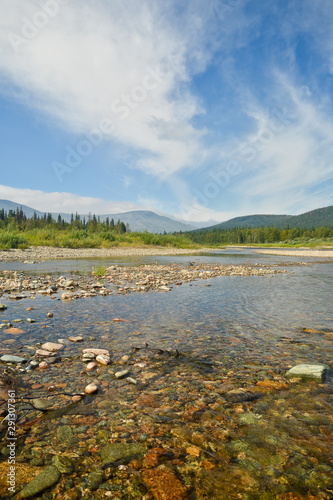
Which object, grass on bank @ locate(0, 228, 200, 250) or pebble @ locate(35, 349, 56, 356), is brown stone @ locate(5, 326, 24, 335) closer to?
pebble @ locate(35, 349, 56, 356)

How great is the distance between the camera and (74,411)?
3.49 meters

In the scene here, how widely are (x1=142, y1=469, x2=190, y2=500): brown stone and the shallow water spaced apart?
19mm

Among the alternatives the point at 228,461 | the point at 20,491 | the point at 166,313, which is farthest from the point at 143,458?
the point at 166,313

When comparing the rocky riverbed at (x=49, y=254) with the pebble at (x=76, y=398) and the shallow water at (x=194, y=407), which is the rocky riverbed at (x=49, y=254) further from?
the pebble at (x=76, y=398)

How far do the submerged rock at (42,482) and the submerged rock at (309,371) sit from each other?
3967 mm

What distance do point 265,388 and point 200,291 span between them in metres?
8.87

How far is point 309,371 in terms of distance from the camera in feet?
15.1

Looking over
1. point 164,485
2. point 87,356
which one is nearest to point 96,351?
point 87,356

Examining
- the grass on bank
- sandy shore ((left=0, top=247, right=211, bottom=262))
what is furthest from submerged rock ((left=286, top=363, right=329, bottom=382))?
the grass on bank

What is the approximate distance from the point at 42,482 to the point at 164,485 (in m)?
1.13

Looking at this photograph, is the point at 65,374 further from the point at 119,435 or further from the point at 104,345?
the point at 119,435

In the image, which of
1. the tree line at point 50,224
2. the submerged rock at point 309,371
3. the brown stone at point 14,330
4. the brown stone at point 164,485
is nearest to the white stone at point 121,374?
the brown stone at point 164,485

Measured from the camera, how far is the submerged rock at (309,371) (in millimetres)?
4496

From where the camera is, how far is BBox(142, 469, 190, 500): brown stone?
2256 millimetres
